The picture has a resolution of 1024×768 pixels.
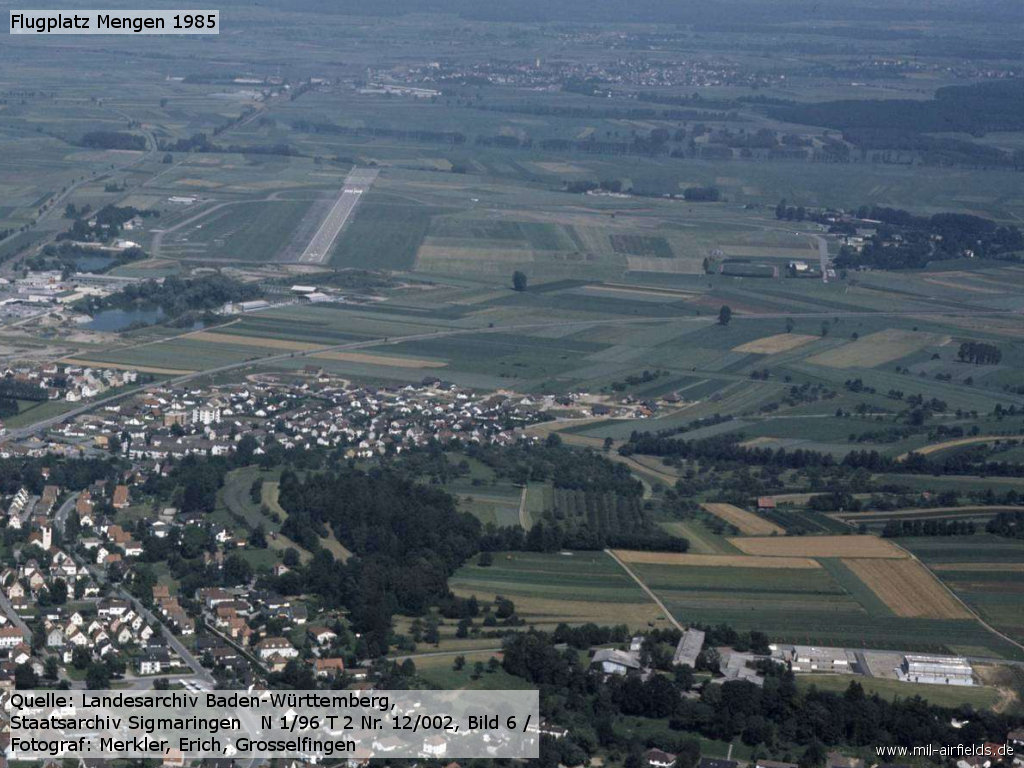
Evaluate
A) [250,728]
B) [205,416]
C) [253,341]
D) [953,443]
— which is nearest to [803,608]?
[250,728]

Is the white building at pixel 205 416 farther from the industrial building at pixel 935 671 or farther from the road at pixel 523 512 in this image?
the industrial building at pixel 935 671

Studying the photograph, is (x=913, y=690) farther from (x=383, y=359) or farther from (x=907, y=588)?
(x=383, y=359)

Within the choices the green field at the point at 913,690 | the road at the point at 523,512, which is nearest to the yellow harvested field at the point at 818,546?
the road at the point at 523,512

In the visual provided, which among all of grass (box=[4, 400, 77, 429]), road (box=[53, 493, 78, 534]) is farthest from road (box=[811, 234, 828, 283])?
road (box=[53, 493, 78, 534])

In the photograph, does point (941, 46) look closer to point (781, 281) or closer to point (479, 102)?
point (479, 102)

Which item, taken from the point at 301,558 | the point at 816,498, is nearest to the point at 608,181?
the point at 816,498
